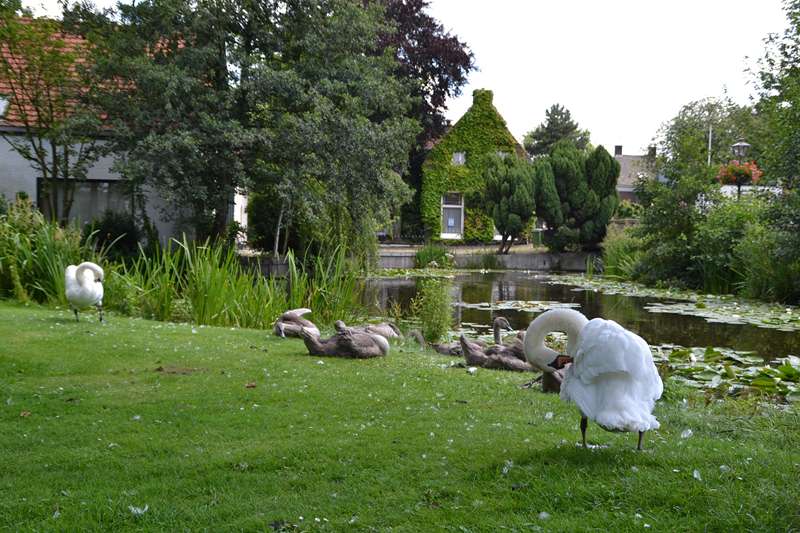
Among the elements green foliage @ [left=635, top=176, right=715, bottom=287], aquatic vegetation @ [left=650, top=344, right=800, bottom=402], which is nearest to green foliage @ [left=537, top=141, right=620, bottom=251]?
green foliage @ [left=635, top=176, right=715, bottom=287]

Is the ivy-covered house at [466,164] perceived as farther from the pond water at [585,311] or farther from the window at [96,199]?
the window at [96,199]

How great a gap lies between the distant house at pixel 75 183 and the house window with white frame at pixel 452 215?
63.6 ft

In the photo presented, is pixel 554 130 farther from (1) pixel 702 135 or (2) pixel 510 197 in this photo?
(1) pixel 702 135

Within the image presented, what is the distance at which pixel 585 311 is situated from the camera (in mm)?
15320

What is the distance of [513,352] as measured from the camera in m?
8.46

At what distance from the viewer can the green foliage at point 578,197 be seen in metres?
31.4

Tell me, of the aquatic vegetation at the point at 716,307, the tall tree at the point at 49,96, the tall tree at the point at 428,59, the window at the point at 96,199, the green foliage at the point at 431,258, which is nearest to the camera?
the aquatic vegetation at the point at 716,307

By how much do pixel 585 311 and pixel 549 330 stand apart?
421 inches

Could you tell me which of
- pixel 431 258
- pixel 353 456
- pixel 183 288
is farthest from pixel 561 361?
pixel 431 258

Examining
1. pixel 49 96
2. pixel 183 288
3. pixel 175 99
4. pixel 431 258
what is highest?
pixel 49 96

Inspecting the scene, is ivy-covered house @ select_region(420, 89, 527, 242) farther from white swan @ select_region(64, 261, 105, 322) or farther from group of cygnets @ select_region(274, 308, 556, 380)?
group of cygnets @ select_region(274, 308, 556, 380)

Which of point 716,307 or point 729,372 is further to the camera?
point 716,307

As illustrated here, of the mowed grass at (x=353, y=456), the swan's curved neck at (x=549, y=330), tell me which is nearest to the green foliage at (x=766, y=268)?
the mowed grass at (x=353, y=456)

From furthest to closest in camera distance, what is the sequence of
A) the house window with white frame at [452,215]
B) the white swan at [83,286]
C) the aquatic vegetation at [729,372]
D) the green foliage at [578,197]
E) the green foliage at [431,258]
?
the house window with white frame at [452,215], the green foliage at [578,197], the green foliage at [431,258], the white swan at [83,286], the aquatic vegetation at [729,372]
